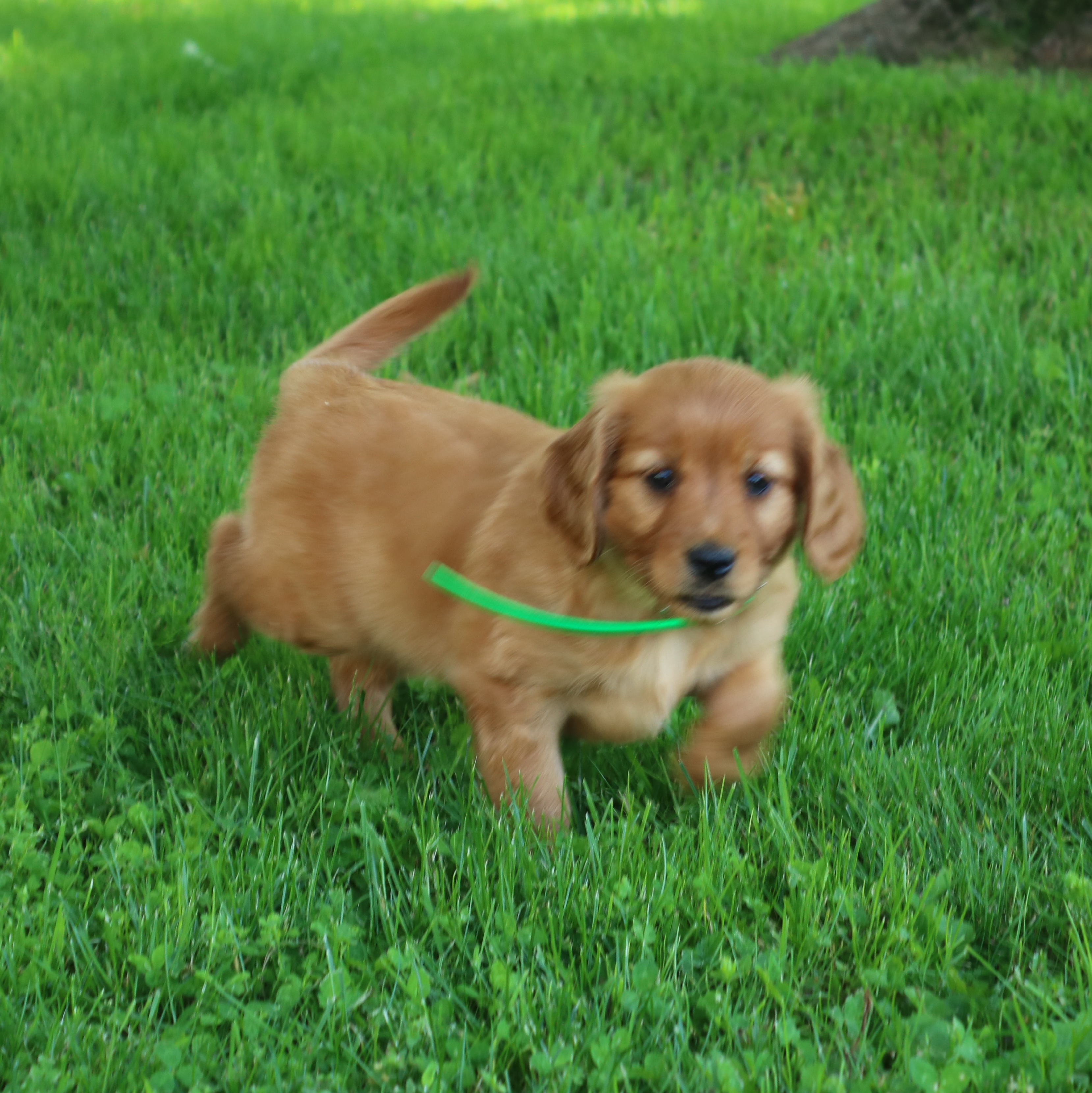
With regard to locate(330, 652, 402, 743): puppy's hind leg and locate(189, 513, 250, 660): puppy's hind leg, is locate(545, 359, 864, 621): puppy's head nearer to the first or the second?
locate(330, 652, 402, 743): puppy's hind leg

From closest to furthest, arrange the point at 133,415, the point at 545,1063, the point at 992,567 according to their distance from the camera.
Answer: the point at 545,1063 < the point at 992,567 < the point at 133,415

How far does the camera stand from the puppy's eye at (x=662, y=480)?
1.85 m

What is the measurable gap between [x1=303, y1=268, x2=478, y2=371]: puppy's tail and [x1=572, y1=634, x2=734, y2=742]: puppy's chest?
0.92 meters

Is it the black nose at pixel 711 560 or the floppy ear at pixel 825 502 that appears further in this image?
the floppy ear at pixel 825 502

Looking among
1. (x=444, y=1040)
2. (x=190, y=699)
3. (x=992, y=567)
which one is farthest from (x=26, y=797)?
(x=992, y=567)

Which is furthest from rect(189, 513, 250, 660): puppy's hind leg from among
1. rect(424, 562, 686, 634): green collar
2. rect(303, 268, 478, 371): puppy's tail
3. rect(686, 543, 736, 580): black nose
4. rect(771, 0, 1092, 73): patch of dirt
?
rect(771, 0, 1092, 73): patch of dirt

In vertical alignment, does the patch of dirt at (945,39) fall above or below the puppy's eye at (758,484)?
above

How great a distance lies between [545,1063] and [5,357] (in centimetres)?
299

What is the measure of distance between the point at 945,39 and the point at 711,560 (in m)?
6.13

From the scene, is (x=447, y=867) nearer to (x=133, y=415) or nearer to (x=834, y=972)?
(x=834, y=972)

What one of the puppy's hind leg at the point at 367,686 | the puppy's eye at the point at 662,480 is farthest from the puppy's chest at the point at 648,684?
the puppy's hind leg at the point at 367,686

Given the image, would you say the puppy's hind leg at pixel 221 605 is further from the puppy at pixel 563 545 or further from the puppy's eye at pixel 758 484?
the puppy's eye at pixel 758 484

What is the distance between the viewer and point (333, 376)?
2453 millimetres

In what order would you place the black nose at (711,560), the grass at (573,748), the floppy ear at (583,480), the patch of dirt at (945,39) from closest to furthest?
the grass at (573,748)
the black nose at (711,560)
the floppy ear at (583,480)
the patch of dirt at (945,39)
